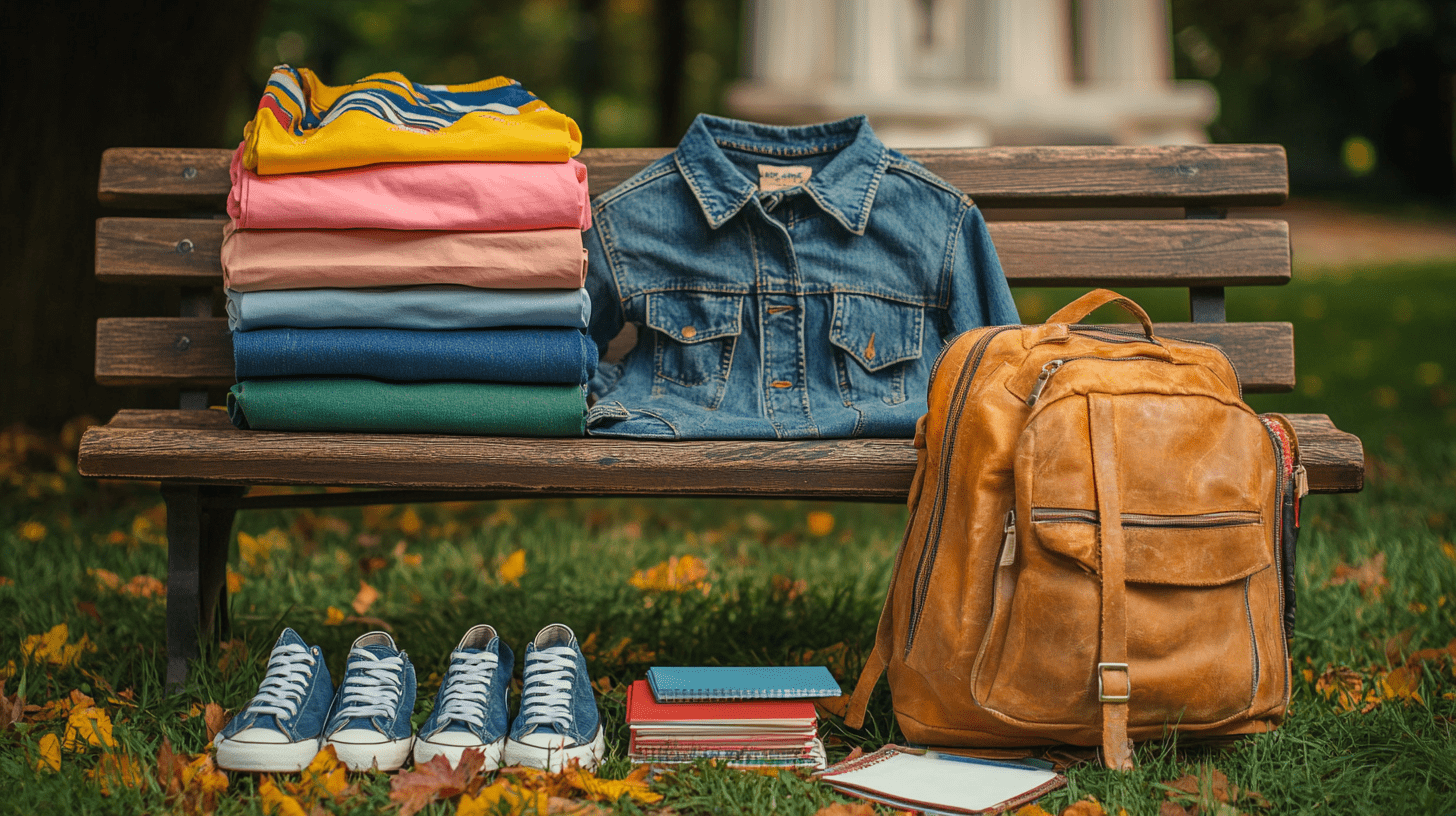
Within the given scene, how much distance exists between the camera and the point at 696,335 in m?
2.33

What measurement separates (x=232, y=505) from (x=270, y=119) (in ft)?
2.68

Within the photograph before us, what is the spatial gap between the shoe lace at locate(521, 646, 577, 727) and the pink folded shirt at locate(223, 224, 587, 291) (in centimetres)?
69

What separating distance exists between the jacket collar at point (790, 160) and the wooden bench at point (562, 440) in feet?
0.53

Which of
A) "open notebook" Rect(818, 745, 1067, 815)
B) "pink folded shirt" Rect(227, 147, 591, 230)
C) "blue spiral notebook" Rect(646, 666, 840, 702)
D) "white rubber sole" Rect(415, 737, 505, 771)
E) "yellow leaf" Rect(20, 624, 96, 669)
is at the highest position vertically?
"pink folded shirt" Rect(227, 147, 591, 230)

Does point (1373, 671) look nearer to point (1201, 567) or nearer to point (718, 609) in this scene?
point (1201, 567)

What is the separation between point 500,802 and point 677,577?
49.0 inches

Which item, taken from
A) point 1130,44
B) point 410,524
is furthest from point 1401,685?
point 1130,44

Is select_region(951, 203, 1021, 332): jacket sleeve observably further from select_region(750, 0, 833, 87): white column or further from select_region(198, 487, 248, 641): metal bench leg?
select_region(750, 0, 833, 87): white column

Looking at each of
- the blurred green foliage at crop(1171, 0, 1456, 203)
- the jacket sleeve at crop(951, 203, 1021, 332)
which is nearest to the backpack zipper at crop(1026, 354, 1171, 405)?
the jacket sleeve at crop(951, 203, 1021, 332)

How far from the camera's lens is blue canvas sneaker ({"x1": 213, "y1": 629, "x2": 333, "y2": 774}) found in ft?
5.74

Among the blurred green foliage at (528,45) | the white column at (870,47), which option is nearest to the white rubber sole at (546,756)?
the white column at (870,47)

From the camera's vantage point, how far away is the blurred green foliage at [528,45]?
1131 cm

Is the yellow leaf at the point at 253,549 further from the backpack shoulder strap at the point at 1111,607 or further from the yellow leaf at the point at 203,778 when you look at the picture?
the backpack shoulder strap at the point at 1111,607

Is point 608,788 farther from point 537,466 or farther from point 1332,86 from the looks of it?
point 1332,86
